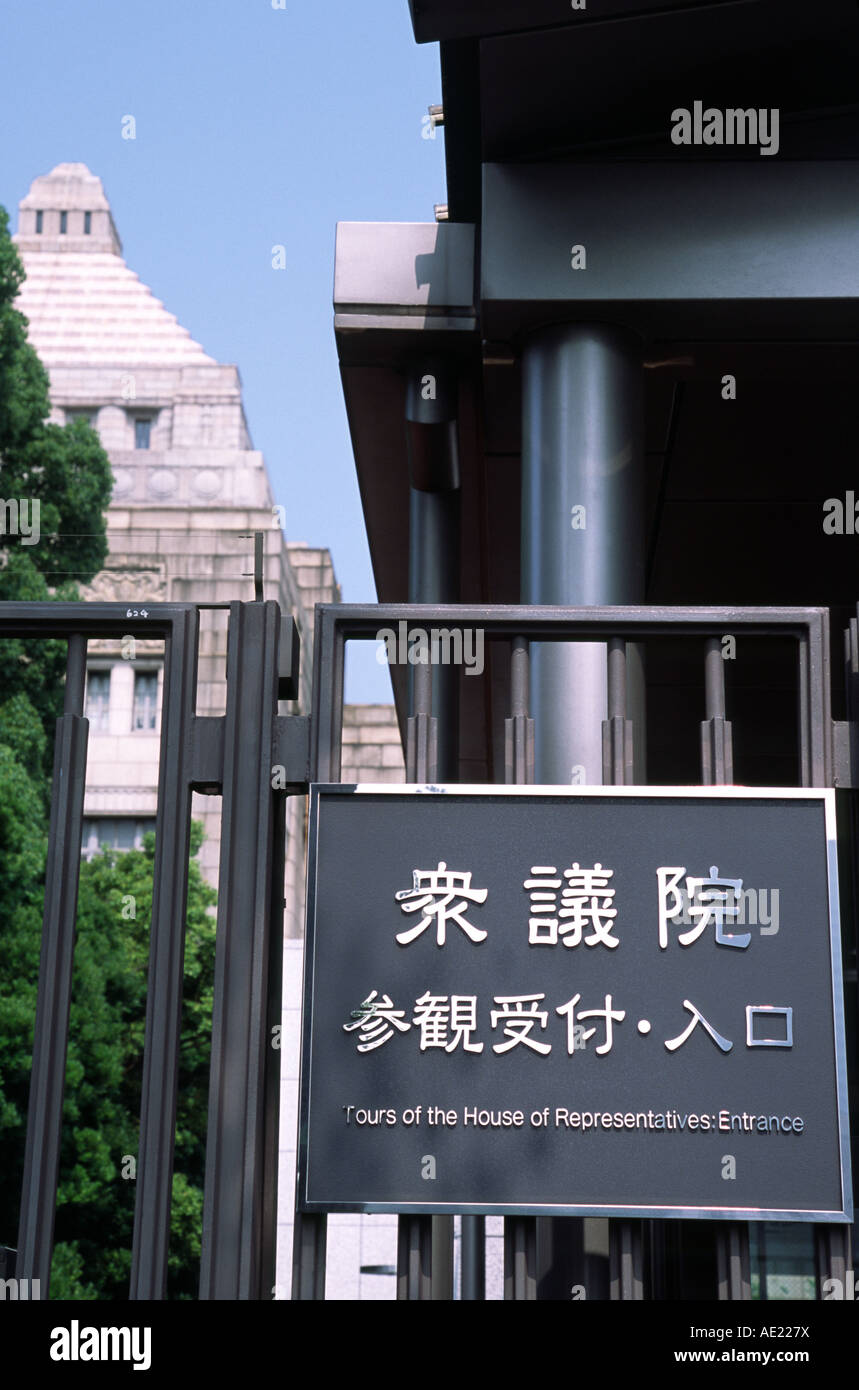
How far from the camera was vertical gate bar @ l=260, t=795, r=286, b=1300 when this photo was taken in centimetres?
368

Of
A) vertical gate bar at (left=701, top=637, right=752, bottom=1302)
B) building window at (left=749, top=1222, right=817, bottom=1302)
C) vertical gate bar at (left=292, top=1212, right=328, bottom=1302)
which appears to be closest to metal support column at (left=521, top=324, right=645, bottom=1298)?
vertical gate bar at (left=701, top=637, right=752, bottom=1302)

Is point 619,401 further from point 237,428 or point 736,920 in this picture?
point 237,428

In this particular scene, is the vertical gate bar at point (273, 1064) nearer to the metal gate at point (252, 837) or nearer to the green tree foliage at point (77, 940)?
the metal gate at point (252, 837)

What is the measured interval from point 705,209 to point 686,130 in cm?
28

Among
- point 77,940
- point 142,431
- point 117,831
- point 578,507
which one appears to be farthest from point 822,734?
point 142,431

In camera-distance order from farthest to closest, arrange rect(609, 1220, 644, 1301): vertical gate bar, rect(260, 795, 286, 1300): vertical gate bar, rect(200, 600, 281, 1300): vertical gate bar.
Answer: rect(260, 795, 286, 1300): vertical gate bar
rect(200, 600, 281, 1300): vertical gate bar
rect(609, 1220, 644, 1301): vertical gate bar

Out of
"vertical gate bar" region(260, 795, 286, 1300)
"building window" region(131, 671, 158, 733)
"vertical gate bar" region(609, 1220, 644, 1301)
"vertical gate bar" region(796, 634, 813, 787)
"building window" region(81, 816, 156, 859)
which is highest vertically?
"building window" region(131, 671, 158, 733)

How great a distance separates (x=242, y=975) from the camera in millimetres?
3646

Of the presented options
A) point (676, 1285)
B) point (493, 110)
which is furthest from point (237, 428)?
point (493, 110)

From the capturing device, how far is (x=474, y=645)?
3.87 m

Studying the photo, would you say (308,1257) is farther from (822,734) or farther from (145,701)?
(145,701)

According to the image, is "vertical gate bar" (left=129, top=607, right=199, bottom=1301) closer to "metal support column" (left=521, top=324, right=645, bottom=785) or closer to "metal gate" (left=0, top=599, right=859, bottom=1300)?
"metal gate" (left=0, top=599, right=859, bottom=1300)

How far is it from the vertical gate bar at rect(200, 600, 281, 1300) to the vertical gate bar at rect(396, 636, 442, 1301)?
1.13 ft

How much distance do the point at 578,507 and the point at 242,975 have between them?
2281mm
